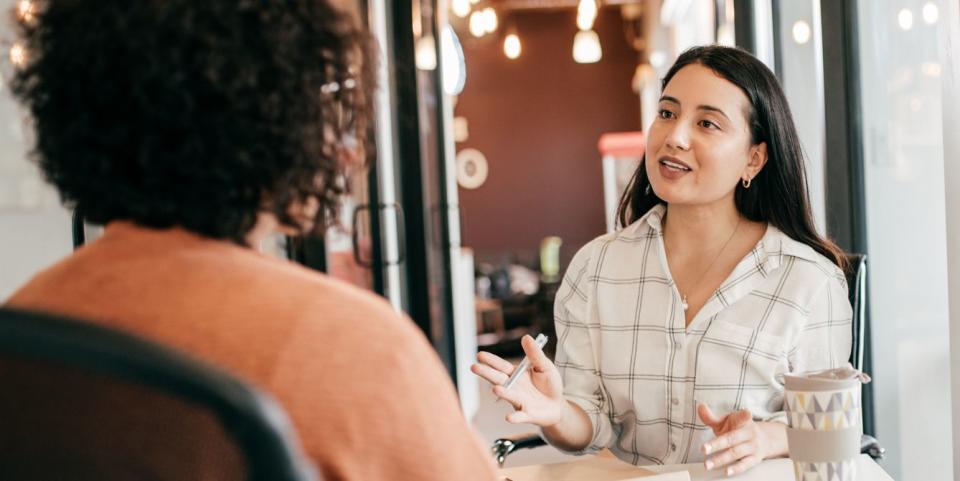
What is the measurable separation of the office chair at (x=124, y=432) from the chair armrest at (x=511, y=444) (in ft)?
3.63

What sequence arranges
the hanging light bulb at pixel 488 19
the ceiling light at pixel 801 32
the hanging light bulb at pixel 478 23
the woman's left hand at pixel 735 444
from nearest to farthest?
1. the woman's left hand at pixel 735 444
2. the ceiling light at pixel 801 32
3. the hanging light bulb at pixel 488 19
4. the hanging light bulb at pixel 478 23

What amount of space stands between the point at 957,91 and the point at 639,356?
685 millimetres

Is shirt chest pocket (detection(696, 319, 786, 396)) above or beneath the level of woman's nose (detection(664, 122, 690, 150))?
A: beneath

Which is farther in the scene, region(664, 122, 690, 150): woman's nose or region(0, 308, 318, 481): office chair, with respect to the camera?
region(664, 122, 690, 150): woman's nose

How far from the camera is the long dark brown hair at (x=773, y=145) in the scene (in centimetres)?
170

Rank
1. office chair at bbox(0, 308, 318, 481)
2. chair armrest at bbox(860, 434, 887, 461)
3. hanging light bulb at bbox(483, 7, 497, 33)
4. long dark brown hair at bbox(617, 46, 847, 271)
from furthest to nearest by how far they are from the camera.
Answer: hanging light bulb at bbox(483, 7, 497, 33), long dark brown hair at bbox(617, 46, 847, 271), chair armrest at bbox(860, 434, 887, 461), office chair at bbox(0, 308, 318, 481)

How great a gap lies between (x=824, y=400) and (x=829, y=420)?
3 cm

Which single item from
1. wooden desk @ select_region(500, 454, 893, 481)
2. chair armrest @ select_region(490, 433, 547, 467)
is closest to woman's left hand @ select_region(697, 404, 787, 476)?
wooden desk @ select_region(500, 454, 893, 481)

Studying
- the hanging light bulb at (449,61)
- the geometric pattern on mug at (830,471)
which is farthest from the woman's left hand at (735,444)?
the hanging light bulb at (449,61)

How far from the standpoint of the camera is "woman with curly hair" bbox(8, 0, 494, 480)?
62cm

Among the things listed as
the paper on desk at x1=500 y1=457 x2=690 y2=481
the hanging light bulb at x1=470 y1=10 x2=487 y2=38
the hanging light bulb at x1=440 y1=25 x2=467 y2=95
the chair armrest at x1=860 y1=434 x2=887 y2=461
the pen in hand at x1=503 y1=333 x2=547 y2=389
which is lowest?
the chair armrest at x1=860 y1=434 x2=887 y2=461

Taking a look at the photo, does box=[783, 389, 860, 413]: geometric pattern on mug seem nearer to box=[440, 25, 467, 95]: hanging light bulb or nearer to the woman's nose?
the woman's nose

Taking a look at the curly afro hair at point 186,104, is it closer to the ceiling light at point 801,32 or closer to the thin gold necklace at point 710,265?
the thin gold necklace at point 710,265

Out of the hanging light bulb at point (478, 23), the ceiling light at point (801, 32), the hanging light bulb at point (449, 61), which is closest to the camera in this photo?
the ceiling light at point (801, 32)
